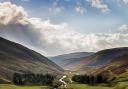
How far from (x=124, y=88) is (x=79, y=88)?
31003 millimetres

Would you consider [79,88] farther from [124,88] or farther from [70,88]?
[124,88]

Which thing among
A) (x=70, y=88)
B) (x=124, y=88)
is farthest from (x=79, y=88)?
(x=124, y=88)

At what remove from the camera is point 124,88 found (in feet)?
543

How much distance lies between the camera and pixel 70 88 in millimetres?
188000

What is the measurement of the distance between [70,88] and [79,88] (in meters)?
6.44

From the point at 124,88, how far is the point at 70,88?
37.4 metres

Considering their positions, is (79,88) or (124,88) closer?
(124,88)

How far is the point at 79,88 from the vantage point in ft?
606

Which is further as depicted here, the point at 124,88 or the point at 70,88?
the point at 70,88
